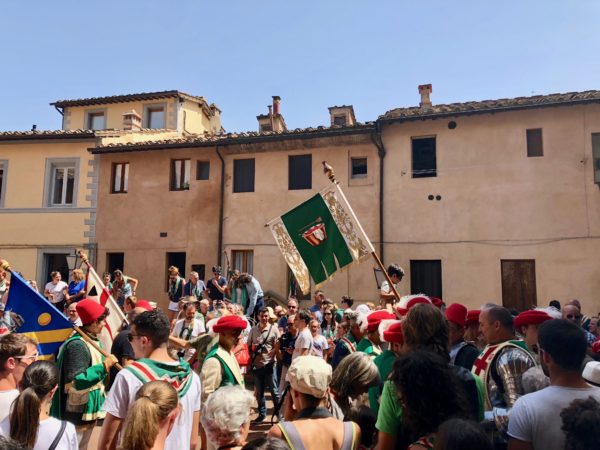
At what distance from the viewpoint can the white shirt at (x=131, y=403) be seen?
3283mm

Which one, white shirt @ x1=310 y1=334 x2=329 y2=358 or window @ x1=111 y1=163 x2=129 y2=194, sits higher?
window @ x1=111 y1=163 x2=129 y2=194

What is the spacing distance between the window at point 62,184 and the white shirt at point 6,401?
62.0 feet

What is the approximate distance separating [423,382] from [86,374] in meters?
3.08

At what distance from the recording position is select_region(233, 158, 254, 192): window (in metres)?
19.0

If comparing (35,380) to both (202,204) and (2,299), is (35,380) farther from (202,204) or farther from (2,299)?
(202,204)

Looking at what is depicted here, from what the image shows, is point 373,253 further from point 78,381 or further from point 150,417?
point 150,417

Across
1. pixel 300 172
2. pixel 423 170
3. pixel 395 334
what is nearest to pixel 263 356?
pixel 395 334

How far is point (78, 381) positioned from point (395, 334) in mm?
2697

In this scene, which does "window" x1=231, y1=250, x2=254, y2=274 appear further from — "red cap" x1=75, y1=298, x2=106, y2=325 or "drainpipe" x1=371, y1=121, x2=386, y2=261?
"red cap" x1=75, y1=298, x2=106, y2=325

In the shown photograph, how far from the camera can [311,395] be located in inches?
118

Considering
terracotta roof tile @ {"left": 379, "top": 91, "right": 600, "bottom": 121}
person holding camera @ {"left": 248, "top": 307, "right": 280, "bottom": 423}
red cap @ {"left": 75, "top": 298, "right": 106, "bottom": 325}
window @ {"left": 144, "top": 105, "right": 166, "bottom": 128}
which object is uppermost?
window @ {"left": 144, "top": 105, "right": 166, "bottom": 128}

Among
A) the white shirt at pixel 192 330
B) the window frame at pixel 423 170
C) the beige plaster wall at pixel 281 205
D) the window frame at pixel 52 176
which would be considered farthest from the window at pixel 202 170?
the white shirt at pixel 192 330

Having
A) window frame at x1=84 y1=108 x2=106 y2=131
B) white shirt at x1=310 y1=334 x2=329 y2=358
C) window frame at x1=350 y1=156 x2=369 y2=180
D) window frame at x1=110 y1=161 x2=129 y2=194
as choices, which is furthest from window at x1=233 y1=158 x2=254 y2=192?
window frame at x1=84 y1=108 x2=106 y2=131

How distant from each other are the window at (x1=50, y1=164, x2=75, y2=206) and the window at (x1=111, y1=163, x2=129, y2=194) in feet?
5.67
